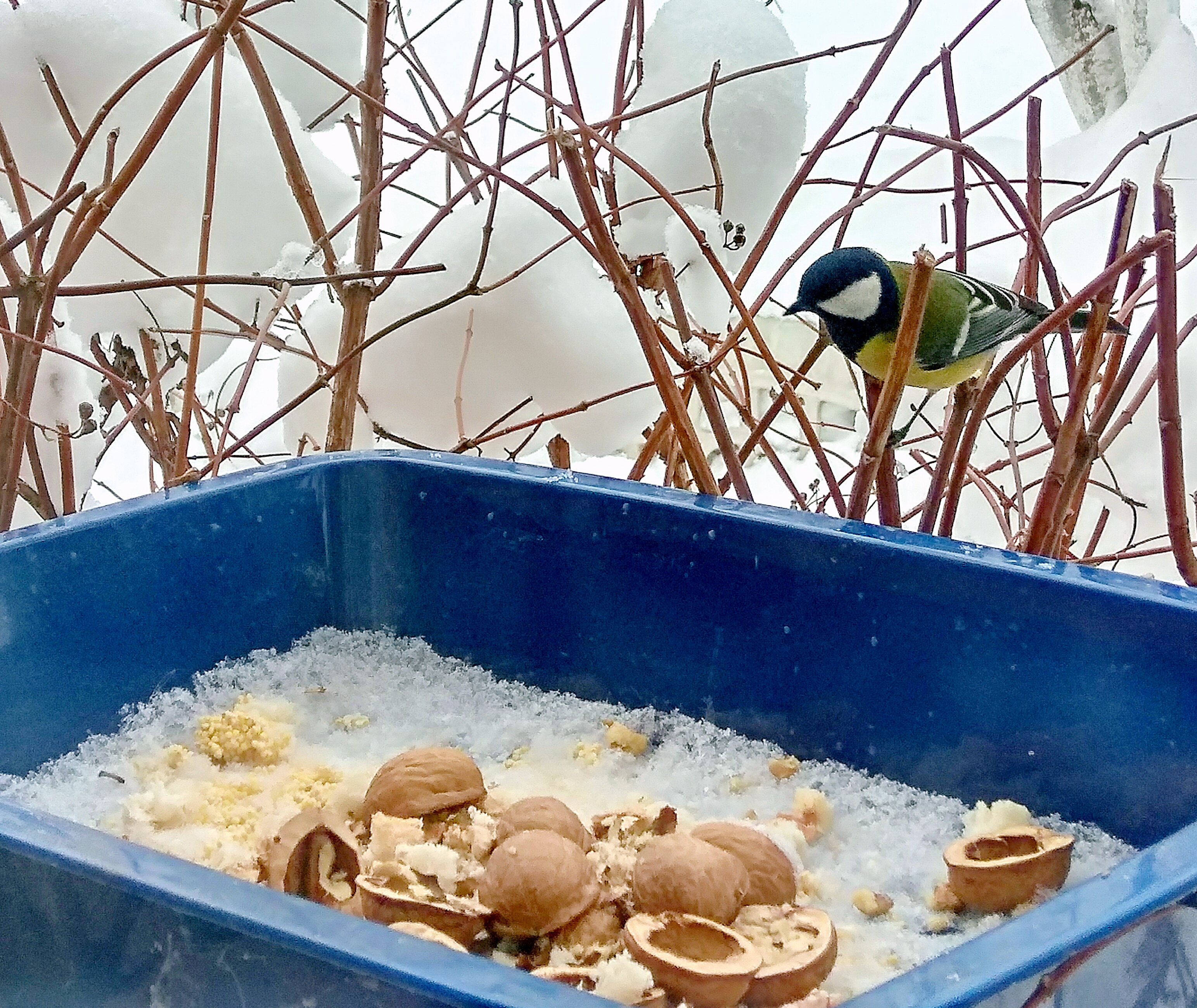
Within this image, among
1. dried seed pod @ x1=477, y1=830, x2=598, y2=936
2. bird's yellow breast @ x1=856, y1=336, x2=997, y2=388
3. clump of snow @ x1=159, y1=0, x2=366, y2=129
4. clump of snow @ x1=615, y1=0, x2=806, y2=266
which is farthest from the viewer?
clump of snow @ x1=159, y1=0, x2=366, y2=129

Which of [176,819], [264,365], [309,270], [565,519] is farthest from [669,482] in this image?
[264,365]

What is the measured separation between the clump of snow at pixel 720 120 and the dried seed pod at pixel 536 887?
426 mm

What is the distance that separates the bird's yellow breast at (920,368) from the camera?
90 centimetres

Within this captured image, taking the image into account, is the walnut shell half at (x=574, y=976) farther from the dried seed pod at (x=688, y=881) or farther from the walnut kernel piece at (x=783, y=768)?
the walnut kernel piece at (x=783, y=768)

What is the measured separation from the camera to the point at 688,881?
1.70ft

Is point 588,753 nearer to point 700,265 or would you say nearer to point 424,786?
point 424,786

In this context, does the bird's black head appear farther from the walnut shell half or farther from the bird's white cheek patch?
the walnut shell half

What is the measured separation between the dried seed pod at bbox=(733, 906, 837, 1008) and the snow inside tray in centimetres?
3

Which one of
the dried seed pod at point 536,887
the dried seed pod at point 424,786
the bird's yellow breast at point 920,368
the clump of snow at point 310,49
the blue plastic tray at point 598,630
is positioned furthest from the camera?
the clump of snow at point 310,49

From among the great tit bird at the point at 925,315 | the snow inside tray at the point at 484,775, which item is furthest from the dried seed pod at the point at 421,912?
the great tit bird at the point at 925,315

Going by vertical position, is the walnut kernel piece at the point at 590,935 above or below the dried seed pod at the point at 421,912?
below

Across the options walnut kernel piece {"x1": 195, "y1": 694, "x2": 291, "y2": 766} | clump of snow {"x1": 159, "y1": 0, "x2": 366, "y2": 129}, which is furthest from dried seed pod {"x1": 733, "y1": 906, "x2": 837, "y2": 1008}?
clump of snow {"x1": 159, "y1": 0, "x2": 366, "y2": 129}

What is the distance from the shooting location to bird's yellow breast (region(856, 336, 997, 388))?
90 centimetres

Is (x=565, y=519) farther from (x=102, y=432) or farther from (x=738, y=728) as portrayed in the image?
(x=102, y=432)
